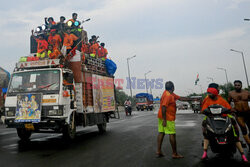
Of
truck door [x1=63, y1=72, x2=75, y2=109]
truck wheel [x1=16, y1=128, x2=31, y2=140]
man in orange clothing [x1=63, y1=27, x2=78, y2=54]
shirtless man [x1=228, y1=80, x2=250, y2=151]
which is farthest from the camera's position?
man in orange clothing [x1=63, y1=27, x2=78, y2=54]

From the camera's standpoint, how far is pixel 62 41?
10.1 meters

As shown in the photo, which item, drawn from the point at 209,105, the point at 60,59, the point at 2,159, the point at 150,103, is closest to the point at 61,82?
the point at 60,59

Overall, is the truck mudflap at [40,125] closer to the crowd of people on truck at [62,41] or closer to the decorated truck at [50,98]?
the decorated truck at [50,98]

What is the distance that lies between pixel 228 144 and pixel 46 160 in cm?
394

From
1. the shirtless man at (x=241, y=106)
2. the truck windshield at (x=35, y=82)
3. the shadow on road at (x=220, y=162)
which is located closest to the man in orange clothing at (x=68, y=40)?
the truck windshield at (x=35, y=82)

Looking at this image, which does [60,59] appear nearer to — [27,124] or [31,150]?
[27,124]

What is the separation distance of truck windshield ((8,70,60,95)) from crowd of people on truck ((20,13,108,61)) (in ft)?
2.54

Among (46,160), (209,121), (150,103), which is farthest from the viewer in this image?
(150,103)

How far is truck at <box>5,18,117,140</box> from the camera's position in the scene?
7.71 meters

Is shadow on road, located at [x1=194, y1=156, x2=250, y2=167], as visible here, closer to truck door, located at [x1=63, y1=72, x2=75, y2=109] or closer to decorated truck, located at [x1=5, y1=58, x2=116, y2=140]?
decorated truck, located at [x1=5, y1=58, x2=116, y2=140]

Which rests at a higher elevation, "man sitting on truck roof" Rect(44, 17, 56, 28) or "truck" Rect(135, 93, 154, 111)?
"man sitting on truck roof" Rect(44, 17, 56, 28)

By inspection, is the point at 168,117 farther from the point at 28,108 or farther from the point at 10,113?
the point at 10,113

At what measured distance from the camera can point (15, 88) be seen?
837 centimetres

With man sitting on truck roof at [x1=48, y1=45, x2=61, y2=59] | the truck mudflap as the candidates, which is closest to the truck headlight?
the truck mudflap
